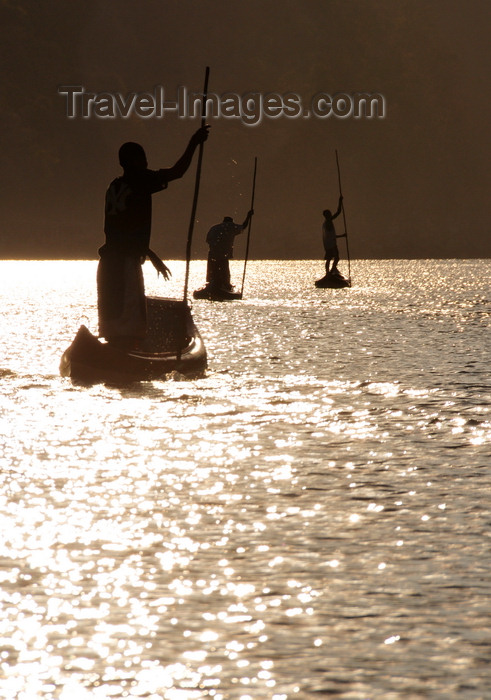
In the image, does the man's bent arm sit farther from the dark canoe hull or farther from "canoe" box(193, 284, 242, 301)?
the dark canoe hull

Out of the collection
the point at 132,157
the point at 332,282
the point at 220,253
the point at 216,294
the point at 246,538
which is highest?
the point at 132,157

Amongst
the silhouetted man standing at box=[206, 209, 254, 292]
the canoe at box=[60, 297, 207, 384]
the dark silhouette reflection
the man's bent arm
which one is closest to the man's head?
the dark silhouette reflection

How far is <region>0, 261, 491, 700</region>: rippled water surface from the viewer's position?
3953 millimetres

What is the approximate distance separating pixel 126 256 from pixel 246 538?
765 centimetres

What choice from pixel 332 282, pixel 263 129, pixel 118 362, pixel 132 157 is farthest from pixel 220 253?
pixel 263 129

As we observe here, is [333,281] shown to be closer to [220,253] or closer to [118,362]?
[220,253]

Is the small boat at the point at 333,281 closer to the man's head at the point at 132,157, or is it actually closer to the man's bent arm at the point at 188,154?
the man's head at the point at 132,157

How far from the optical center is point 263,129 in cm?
14488

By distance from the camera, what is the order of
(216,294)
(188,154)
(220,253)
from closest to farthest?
(188,154), (220,253), (216,294)

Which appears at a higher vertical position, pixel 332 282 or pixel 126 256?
pixel 126 256

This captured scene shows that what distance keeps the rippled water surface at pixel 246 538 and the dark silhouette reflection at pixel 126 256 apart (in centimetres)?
105

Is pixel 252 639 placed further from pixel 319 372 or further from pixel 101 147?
pixel 101 147

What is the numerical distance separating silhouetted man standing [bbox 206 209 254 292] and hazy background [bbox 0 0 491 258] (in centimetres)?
9271

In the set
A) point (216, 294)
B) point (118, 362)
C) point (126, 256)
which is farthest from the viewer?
point (216, 294)
